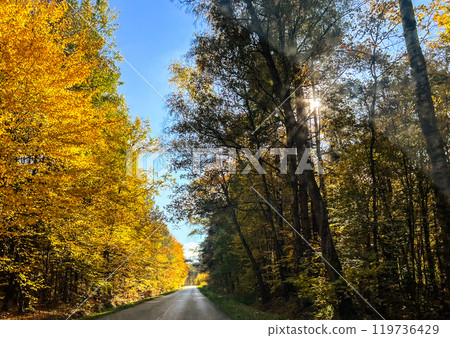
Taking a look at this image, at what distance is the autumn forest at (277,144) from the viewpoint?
23.3 ft

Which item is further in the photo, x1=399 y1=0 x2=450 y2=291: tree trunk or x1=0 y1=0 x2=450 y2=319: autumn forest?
x1=0 y1=0 x2=450 y2=319: autumn forest

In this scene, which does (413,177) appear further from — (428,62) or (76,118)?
(76,118)

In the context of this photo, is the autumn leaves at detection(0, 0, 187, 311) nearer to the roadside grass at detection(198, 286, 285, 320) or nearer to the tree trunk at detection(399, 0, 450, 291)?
the roadside grass at detection(198, 286, 285, 320)

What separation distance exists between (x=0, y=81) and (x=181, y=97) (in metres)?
6.88

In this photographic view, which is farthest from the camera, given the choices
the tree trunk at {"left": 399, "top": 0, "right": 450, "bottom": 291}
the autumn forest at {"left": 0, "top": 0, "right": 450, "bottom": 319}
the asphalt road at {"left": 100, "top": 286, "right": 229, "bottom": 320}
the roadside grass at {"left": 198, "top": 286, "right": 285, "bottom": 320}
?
the asphalt road at {"left": 100, "top": 286, "right": 229, "bottom": 320}

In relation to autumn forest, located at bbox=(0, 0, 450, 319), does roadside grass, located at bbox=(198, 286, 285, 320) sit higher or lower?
lower

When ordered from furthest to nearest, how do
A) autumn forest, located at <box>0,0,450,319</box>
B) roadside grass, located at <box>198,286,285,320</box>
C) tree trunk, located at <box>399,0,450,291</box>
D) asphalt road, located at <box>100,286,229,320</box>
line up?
asphalt road, located at <box>100,286,229,320</box> < roadside grass, located at <box>198,286,285,320</box> < autumn forest, located at <box>0,0,450,319</box> < tree trunk, located at <box>399,0,450,291</box>

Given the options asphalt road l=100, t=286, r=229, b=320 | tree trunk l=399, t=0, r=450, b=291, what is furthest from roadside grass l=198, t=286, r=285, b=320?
tree trunk l=399, t=0, r=450, b=291

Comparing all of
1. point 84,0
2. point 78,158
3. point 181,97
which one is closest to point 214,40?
point 181,97

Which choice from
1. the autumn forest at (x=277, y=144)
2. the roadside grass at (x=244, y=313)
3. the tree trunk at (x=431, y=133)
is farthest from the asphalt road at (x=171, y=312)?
the tree trunk at (x=431, y=133)

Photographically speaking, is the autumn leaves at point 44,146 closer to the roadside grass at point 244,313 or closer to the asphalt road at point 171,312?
the asphalt road at point 171,312

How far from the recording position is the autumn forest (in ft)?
23.3

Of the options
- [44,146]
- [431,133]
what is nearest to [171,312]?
[44,146]

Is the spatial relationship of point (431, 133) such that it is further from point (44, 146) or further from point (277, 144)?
point (44, 146)
